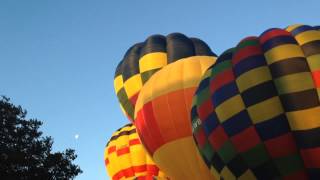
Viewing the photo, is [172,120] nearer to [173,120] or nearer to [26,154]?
[173,120]

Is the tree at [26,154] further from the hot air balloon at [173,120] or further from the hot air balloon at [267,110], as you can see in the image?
the hot air balloon at [267,110]

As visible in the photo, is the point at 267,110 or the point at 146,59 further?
the point at 146,59

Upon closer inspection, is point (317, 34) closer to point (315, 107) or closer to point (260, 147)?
point (315, 107)

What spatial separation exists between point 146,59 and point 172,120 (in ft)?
17.4

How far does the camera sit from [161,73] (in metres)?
15.8

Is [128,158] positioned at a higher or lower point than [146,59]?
lower

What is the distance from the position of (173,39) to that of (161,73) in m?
4.41

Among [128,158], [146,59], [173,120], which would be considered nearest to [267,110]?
[173,120]

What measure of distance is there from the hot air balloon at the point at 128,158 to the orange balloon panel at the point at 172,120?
13.5 ft

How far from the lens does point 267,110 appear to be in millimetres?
10203

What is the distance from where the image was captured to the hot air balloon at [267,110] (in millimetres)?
9953

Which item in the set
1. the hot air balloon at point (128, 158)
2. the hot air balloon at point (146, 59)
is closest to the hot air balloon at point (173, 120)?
the hot air balloon at point (146, 59)

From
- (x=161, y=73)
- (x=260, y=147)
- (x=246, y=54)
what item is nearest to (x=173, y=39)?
(x=161, y=73)

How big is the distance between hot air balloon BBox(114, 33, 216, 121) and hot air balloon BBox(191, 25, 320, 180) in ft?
25.5
